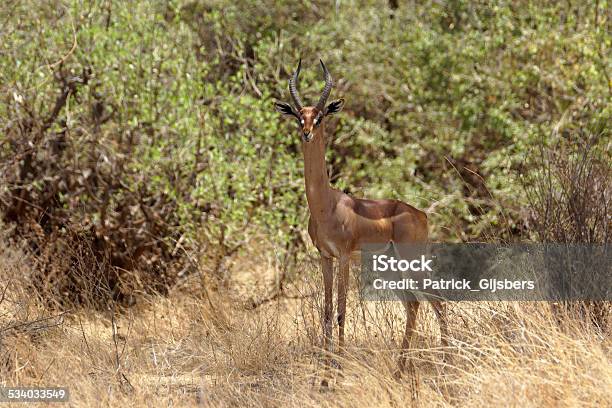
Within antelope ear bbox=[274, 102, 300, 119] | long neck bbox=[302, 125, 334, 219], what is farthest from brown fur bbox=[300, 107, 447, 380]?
antelope ear bbox=[274, 102, 300, 119]

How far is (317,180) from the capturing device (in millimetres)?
6793

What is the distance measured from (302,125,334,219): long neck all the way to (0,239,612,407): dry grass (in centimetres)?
73

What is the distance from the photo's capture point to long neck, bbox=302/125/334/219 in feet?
22.1

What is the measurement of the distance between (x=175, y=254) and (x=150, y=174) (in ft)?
3.17

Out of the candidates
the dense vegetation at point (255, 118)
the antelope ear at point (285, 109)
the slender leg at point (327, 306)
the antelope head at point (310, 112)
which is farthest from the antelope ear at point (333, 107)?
the dense vegetation at point (255, 118)

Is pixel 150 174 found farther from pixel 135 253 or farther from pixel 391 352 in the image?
pixel 391 352

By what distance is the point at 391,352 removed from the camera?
6.55 m

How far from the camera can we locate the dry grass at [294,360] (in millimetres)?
5492

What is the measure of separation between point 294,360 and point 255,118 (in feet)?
14.8

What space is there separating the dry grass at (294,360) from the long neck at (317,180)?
73cm

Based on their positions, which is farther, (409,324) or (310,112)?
(409,324)

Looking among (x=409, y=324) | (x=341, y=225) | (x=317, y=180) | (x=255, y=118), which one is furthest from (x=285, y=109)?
(x=255, y=118)

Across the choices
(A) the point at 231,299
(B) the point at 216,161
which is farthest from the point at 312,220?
(B) the point at 216,161

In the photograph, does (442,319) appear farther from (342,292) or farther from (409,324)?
(342,292)
